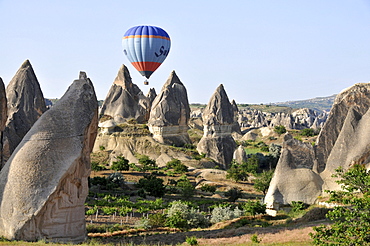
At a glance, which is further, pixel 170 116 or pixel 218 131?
pixel 170 116

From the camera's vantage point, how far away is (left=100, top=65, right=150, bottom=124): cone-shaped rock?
183ft

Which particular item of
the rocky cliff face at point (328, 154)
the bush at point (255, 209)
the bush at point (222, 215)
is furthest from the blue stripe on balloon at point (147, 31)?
the bush at point (255, 209)

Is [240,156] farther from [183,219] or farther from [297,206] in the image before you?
[183,219]

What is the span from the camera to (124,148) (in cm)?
4431

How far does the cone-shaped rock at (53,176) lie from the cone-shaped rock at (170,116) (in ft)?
111

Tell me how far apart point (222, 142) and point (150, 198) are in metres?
21.8

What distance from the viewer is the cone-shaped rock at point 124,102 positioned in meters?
55.8

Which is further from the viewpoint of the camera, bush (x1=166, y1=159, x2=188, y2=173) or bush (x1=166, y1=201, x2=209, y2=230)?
bush (x1=166, y1=159, x2=188, y2=173)

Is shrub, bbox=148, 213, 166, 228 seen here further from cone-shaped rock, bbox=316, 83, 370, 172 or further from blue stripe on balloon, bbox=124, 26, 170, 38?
blue stripe on balloon, bbox=124, 26, 170, 38

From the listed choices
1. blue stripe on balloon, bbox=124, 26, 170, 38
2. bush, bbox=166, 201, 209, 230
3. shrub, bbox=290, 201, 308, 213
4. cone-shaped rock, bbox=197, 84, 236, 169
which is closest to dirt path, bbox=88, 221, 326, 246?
bush, bbox=166, 201, 209, 230

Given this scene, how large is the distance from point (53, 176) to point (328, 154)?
12690 millimetres

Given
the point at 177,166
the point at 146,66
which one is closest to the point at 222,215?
the point at 177,166

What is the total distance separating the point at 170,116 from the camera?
47219 mm

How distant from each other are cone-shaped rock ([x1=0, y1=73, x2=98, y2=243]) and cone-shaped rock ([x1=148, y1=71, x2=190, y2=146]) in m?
33.8
